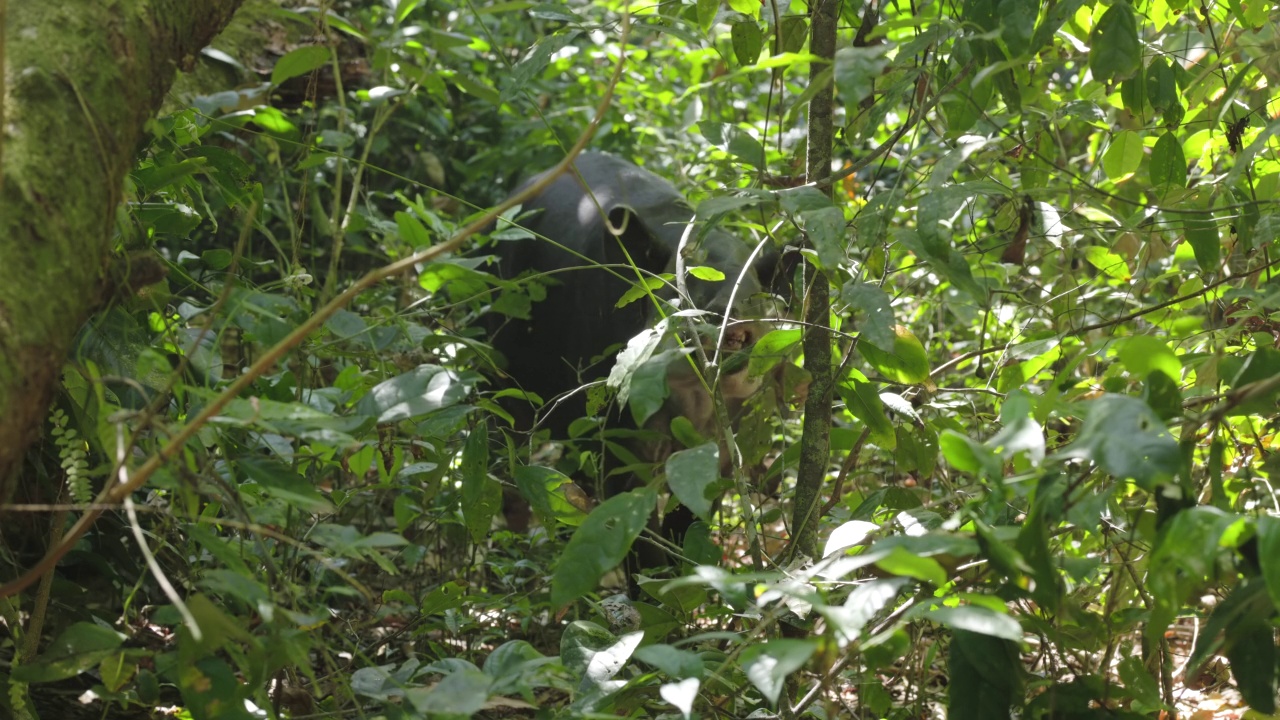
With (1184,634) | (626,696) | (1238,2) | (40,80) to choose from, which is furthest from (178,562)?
(1184,634)

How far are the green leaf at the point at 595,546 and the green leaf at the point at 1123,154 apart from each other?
140cm

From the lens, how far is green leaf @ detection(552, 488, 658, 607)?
58.0 inches

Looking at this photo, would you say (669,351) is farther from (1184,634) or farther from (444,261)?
(1184,634)

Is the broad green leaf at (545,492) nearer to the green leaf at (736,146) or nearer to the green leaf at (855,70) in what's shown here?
the green leaf at (736,146)

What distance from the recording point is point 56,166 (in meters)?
1.24

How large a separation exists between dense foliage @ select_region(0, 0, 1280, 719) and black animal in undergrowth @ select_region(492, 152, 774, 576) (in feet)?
2.45

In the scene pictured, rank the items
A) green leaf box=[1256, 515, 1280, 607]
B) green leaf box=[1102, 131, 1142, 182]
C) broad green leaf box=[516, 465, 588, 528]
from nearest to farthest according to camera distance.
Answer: green leaf box=[1256, 515, 1280, 607] < broad green leaf box=[516, 465, 588, 528] < green leaf box=[1102, 131, 1142, 182]

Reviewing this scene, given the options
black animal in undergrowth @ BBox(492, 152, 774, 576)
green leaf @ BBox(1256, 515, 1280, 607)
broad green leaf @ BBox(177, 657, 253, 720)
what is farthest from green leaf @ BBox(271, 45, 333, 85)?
green leaf @ BBox(1256, 515, 1280, 607)

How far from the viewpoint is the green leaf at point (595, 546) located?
1.47 meters

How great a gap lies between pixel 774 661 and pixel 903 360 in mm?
739

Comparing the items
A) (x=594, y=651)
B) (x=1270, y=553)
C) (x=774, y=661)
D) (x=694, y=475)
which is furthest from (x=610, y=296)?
(x=1270, y=553)

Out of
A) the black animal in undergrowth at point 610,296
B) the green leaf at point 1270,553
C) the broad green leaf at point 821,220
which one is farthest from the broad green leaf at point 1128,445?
the black animal in undergrowth at point 610,296

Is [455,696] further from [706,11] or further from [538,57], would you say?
[706,11]

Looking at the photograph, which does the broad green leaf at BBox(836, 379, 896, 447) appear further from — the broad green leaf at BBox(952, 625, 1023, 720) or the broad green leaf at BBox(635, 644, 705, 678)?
the broad green leaf at BBox(635, 644, 705, 678)
